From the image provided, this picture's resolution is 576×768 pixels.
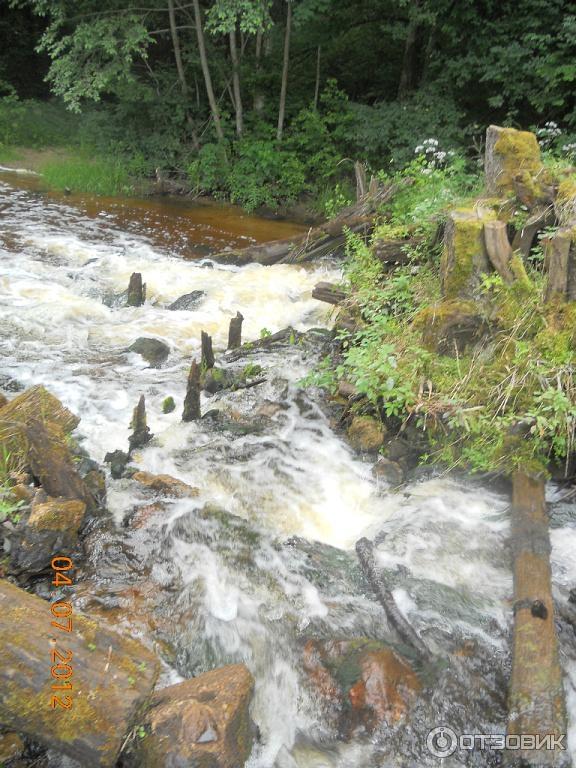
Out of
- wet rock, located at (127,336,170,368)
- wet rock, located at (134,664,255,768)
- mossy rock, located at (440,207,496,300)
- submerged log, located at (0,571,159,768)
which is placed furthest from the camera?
wet rock, located at (127,336,170,368)

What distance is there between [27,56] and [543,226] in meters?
20.4

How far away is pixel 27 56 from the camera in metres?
19.3

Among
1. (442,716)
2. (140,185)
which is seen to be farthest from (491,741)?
(140,185)

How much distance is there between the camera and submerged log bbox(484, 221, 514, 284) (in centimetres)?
480

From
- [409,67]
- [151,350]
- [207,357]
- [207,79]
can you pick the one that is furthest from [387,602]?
[409,67]

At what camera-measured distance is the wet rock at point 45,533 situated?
11.8 ft

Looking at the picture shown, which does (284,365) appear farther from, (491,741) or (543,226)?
(491,741)

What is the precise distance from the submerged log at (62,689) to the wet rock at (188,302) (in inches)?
247

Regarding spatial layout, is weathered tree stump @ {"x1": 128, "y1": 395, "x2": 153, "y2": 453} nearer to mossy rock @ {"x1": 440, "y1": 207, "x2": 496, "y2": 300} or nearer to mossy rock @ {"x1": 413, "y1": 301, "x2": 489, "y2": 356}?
mossy rock @ {"x1": 413, "y1": 301, "x2": 489, "y2": 356}

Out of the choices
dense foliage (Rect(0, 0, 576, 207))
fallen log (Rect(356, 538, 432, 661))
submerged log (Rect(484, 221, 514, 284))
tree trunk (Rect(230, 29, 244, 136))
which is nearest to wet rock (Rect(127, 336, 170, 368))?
fallen log (Rect(356, 538, 432, 661))

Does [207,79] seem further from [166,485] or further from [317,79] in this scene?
[166,485]

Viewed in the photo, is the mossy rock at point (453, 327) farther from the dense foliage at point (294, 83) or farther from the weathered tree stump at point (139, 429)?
the dense foliage at point (294, 83)

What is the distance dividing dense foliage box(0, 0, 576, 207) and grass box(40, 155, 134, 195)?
0.55 metres
